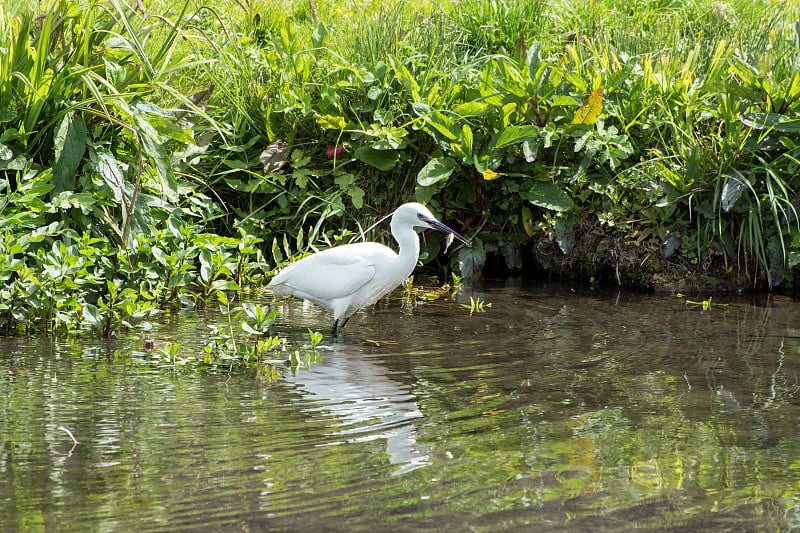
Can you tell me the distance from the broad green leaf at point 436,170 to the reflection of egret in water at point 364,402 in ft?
6.05

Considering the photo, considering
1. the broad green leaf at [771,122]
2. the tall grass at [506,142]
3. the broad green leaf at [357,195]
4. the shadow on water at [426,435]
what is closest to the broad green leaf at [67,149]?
the tall grass at [506,142]

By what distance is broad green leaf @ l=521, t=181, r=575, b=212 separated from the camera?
6.24m

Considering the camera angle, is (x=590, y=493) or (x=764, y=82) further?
(x=764, y=82)

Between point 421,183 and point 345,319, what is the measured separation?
1302 millimetres

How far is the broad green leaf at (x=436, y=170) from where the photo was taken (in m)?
6.14

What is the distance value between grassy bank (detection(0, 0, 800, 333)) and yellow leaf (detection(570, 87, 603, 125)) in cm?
2

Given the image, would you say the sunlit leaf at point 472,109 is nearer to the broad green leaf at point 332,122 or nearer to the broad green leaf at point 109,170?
the broad green leaf at point 332,122

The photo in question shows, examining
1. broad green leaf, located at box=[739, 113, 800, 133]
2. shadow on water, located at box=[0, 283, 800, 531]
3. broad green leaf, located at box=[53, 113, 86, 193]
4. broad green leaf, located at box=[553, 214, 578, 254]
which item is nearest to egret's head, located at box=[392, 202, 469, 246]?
shadow on water, located at box=[0, 283, 800, 531]

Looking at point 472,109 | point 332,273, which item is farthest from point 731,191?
point 332,273

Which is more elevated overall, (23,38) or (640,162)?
(23,38)

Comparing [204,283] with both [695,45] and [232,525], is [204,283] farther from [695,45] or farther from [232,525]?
[695,45]

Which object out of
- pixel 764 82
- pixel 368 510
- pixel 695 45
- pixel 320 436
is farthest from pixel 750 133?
pixel 368 510

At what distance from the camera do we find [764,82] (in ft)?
19.5

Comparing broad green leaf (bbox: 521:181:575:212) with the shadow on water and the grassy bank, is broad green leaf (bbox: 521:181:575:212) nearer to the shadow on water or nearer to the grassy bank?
the grassy bank
